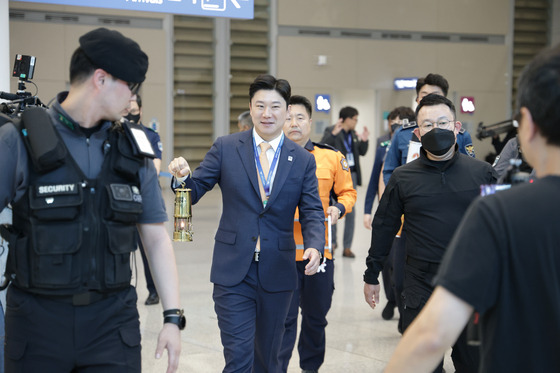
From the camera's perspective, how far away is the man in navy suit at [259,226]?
3.52 meters

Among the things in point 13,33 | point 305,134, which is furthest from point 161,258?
point 13,33

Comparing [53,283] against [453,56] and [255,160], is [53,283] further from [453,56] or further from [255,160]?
[453,56]

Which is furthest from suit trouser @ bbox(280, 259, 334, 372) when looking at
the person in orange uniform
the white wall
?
the white wall

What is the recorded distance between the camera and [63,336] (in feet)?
6.89

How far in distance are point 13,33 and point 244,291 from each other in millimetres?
11488

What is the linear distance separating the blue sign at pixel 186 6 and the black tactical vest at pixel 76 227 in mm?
3776

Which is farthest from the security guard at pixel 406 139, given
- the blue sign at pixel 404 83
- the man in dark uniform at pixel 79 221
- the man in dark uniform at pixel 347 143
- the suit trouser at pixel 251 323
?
the blue sign at pixel 404 83

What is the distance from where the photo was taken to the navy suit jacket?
3557 millimetres

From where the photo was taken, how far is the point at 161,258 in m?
2.34

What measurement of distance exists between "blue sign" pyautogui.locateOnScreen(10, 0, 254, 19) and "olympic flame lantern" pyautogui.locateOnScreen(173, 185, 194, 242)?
9.01 feet

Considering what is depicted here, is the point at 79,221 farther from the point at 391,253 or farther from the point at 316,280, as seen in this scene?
the point at 391,253

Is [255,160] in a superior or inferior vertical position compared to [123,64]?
inferior

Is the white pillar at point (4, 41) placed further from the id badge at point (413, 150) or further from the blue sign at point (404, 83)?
the blue sign at point (404, 83)

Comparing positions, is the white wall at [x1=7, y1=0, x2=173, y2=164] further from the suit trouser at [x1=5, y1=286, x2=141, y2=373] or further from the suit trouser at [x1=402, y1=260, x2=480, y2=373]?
the suit trouser at [x1=5, y1=286, x2=141, y2=373]
